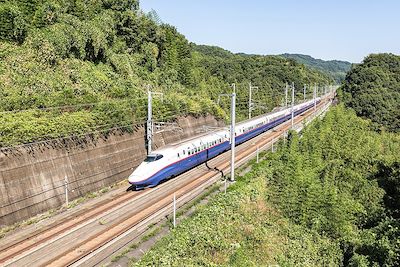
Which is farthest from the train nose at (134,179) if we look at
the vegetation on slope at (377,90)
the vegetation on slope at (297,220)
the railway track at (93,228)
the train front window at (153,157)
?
the vegetation on slope at (377,90)

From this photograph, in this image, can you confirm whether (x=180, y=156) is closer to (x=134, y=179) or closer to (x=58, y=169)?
(x=134, y=179)

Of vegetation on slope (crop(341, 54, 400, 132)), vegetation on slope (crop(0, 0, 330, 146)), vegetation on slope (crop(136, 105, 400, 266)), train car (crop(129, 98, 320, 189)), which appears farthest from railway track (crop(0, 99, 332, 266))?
vegetation on slope (crop(341, 54, 400, 132))

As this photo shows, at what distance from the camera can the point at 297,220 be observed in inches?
1096

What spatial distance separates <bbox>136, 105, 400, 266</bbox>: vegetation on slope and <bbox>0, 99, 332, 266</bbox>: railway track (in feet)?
10.6

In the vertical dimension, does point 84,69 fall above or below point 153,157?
above

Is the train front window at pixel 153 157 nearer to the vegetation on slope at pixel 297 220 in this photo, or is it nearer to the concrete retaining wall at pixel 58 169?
the concrete retaining wall at pixel 58 169

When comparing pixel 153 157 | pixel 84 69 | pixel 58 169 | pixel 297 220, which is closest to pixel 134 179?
pixel 153 157

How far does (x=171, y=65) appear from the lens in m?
70.9

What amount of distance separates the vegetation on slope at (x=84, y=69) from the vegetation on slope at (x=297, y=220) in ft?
38.3

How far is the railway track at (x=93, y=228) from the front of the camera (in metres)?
19.0

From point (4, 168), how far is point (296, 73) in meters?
145

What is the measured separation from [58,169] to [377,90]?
3317 inches

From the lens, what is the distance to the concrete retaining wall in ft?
75.3

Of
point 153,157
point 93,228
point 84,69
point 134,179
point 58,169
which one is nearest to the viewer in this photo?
point 93,228
